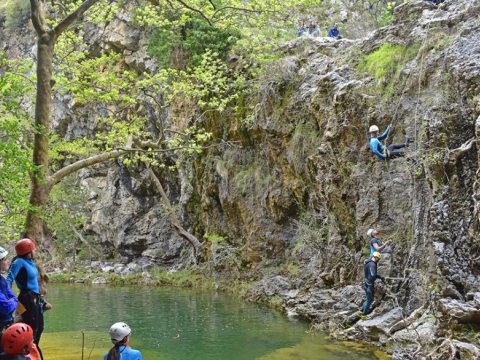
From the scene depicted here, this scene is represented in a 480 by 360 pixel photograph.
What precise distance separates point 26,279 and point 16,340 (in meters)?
2.93

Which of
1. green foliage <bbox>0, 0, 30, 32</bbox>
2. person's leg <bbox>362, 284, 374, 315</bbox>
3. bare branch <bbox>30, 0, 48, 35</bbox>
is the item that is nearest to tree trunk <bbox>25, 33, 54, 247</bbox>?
bare branch <bbox>30, 0, 48, 35</bbox>

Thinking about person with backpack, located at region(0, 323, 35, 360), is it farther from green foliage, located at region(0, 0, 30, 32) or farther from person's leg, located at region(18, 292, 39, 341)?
green foliage, located at region(0, 0, 30, 32)

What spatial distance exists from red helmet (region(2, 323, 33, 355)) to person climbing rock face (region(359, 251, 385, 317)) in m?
8.06

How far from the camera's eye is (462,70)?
30.8 ft

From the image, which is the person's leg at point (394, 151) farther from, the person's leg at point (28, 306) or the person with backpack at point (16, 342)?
the person with backpack at point (16, 342)

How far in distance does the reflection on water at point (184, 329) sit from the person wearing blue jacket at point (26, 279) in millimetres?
1881

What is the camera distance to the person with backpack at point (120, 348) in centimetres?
440

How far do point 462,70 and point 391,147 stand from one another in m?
2.24

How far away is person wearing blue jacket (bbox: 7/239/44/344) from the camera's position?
630 cm

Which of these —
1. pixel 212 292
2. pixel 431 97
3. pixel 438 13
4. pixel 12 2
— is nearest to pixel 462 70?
pixel 431 97

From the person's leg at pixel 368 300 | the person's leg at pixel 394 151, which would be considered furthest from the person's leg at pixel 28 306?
the person's leg at pixel 394 151

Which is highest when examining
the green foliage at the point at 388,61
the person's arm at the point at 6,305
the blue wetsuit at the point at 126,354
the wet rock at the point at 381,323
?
the green foliage at the point at 388,61

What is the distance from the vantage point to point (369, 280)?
34.4 feet

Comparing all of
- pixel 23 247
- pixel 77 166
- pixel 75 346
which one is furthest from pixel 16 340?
pixel 75 346
